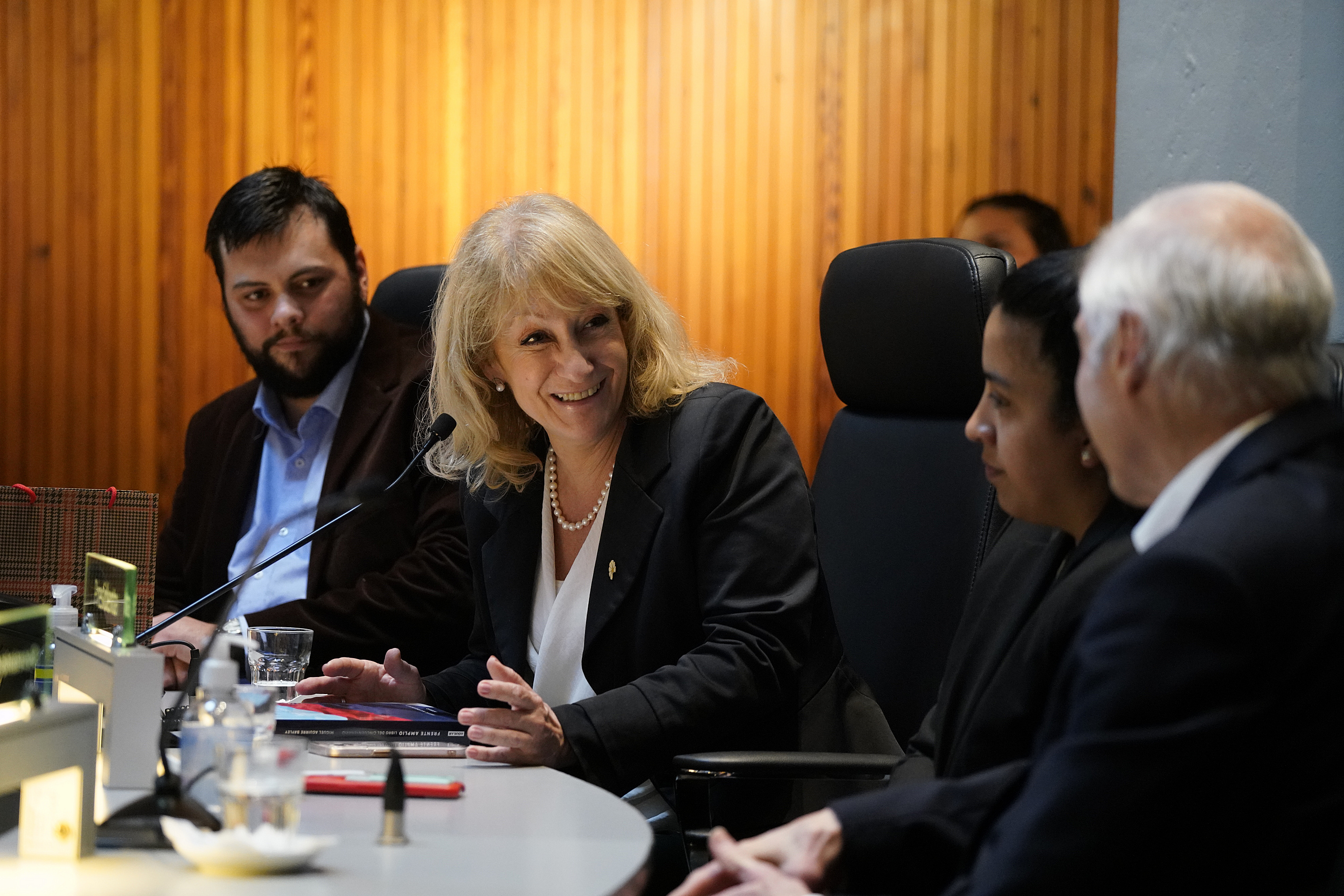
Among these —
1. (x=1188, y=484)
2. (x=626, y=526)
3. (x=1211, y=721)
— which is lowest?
(x=626, y=526)

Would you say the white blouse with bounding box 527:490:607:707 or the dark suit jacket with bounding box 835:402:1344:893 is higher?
the dark suit jacket with bounding box 835:402:1344:893

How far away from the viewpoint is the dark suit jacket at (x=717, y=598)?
71.6 inches

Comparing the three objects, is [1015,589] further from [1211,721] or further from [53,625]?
[53,625]

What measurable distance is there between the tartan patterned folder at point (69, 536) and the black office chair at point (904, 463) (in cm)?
86

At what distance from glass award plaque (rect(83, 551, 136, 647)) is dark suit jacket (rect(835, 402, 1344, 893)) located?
814 mm

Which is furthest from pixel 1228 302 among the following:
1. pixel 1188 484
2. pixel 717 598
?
pixel 717 598

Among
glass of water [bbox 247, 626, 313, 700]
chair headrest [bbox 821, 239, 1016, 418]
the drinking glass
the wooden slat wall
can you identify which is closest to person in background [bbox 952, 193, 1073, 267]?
the wooden slat wall

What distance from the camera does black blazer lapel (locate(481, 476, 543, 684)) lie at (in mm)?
2061

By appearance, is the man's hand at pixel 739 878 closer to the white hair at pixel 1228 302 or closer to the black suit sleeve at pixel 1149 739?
the black suit sleeve at pixel 1149 739

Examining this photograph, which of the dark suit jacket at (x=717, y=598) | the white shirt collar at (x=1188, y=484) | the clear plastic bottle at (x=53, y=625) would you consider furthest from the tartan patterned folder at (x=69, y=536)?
the white shirt collar at (x=1188, y=484)

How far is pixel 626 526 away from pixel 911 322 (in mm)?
567

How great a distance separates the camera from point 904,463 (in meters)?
2.14

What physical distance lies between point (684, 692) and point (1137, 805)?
0.94 metres

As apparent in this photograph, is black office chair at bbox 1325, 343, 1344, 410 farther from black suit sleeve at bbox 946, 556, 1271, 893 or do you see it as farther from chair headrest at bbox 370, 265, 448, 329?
chair headrest at bbox 370, 265, 448, 329
